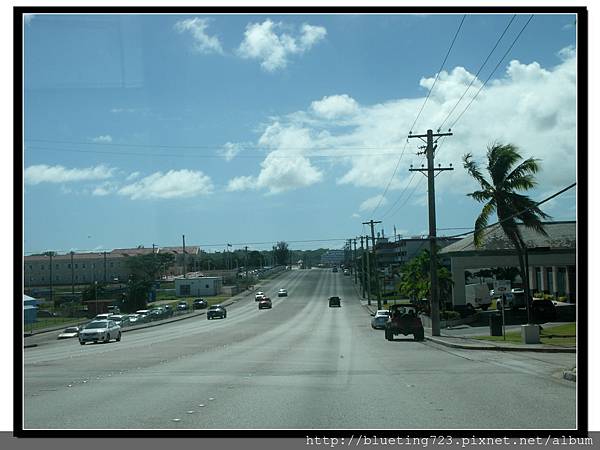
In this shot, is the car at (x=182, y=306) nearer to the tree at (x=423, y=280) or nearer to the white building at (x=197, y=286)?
the white building at (x=197, y=286)

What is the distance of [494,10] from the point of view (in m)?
10.8

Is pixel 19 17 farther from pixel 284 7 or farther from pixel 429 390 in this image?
pixel 429 390

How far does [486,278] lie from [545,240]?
5755cm

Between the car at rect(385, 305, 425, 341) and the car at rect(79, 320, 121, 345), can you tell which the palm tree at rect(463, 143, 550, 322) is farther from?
the car at rect(79, 320, 121, 345)

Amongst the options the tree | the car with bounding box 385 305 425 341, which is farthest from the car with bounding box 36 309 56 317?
the tree

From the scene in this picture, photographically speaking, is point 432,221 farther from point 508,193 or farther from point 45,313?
point 45,313

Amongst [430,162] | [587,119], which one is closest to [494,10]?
[587,119]

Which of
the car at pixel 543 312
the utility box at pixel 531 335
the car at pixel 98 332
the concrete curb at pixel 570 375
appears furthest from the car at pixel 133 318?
the concrete curb at pixel 570 375

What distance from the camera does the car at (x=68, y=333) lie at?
48.2 meters

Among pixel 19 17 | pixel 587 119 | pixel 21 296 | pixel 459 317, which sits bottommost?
pixel 459 317

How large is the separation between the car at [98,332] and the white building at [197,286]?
152 feet

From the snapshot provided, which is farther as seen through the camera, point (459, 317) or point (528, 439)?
point (459, 317)

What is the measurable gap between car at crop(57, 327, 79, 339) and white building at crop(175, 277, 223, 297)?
3793 centimetres

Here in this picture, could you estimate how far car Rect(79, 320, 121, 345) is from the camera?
40375 mm
